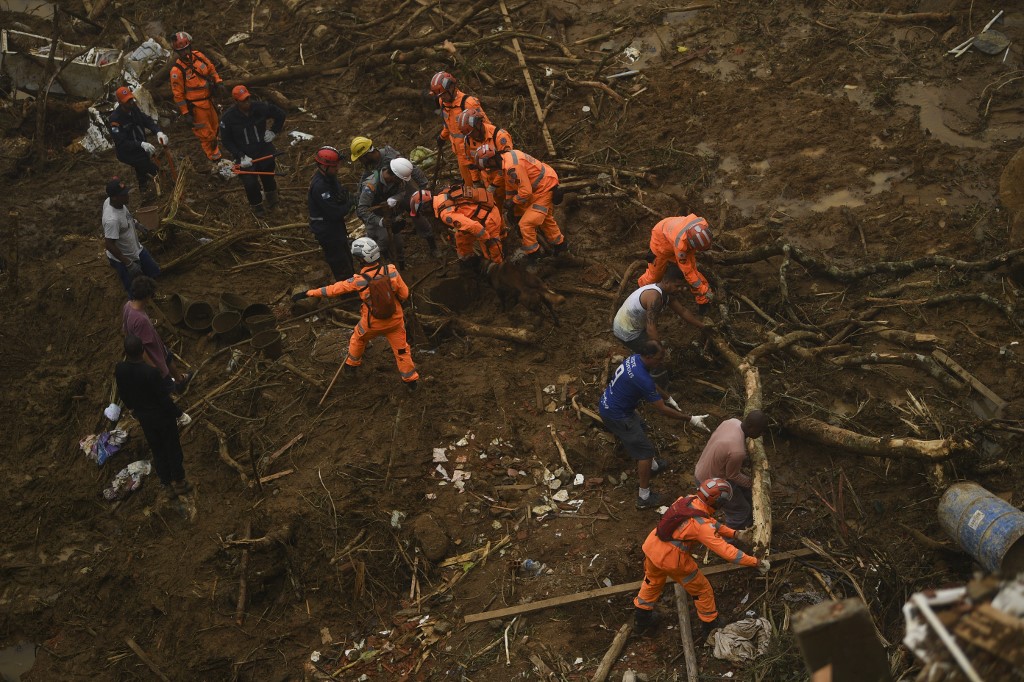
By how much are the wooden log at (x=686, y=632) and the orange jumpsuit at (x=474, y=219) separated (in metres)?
4.54

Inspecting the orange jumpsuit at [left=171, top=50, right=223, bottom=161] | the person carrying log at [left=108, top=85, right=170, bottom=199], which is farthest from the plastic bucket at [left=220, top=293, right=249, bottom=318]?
the orange jumpsuit at [left=171, top=50, right=223, bottom=161]

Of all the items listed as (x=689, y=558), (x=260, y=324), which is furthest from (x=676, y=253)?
(x=260, y=324)

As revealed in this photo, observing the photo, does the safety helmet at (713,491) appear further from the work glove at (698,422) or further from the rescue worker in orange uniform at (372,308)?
the rescue worker in orange uniform at (372,308)

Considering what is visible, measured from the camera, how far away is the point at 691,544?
5.47 meters

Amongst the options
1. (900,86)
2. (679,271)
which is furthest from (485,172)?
(900,86)

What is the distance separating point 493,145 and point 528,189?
785 mm

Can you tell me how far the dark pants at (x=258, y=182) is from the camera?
11.1 metres

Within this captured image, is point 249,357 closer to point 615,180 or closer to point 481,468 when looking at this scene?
point 481,468

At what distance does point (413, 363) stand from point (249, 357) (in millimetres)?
2097

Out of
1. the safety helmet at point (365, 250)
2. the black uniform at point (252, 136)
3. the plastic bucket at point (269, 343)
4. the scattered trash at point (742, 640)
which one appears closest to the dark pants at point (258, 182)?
the black uniform at point (252, 136)

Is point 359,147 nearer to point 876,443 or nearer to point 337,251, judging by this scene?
point 337,251

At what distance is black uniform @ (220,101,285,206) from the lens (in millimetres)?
10805

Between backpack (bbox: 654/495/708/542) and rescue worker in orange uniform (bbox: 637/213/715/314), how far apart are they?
10.3ft

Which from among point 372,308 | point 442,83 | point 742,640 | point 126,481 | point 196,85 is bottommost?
point 126,481
